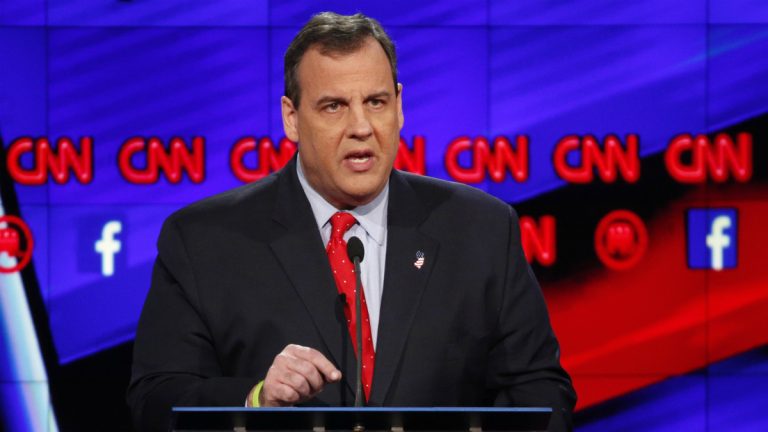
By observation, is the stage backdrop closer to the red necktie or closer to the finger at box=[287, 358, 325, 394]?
the red necktie

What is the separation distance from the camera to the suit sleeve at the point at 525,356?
2344 mm

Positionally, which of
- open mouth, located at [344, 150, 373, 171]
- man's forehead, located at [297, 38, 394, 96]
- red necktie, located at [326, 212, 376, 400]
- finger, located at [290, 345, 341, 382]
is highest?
man's forehead, located at [297, 38, 394, 96]

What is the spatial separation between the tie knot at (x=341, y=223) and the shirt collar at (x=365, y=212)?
2cm

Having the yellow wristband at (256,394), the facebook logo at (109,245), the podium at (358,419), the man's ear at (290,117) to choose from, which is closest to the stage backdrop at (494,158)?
the facebook logo at (109,245)

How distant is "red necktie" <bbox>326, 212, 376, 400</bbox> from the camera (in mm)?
2301

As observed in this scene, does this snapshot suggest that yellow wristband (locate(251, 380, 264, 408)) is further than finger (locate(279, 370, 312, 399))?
Yes

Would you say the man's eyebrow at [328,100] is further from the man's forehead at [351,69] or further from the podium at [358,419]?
the podium at [358,419]

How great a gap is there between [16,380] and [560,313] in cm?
287

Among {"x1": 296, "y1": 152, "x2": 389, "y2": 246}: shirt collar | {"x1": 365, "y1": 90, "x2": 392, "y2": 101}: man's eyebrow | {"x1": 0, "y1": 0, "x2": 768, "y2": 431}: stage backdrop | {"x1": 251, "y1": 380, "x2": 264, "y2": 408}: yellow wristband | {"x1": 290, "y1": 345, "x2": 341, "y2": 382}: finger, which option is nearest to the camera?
{"x1": 290, "y1": 345, "x2": 341, "y2": 382}: finger

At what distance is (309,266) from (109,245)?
377 cm

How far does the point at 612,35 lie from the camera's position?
5816 mm

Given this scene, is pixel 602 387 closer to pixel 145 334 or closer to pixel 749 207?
pixel 749 207

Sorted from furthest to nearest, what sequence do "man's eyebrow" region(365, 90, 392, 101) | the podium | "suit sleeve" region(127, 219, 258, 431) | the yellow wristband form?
"man's eyebrow" region(365, 90, 392, 101) < "suit sleeve" region(127, 219, 258, 431) < the yellow wristband < the podium

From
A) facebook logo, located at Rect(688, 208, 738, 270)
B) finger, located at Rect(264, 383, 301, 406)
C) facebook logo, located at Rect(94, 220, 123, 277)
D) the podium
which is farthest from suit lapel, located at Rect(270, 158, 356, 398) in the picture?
facebook logo, located at Rect(688, 208, 738, 270)
